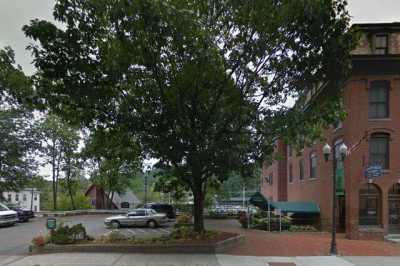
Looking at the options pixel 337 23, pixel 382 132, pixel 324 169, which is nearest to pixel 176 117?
pixel 337 23

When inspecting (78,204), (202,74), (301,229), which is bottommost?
(78,204)

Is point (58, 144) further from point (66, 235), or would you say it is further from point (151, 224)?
point (66, 235)

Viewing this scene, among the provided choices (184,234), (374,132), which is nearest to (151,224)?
(184,234)

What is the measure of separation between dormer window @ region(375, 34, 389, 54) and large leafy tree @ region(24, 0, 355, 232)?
10.4 metres

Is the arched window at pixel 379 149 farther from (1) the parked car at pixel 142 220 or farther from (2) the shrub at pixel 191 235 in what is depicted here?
(1) the parked car at pixel 142 220

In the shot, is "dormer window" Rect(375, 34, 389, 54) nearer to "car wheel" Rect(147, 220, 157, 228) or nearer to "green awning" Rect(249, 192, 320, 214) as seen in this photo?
"green awning" Rect(249, 192, 320, 214)

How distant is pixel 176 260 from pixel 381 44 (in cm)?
1869

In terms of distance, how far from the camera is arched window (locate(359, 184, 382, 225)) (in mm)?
28672

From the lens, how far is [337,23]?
1773cm

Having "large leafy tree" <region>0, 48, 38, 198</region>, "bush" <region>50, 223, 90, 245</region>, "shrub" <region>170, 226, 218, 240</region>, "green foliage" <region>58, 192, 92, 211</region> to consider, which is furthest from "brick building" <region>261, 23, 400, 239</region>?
"green foliage" <region>58, 192, 92, 211</region>

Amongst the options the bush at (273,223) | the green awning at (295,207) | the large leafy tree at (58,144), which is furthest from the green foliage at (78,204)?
the bush at (273,223)

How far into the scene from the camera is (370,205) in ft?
94.7

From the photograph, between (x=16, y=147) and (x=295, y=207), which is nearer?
(x=295, y=207)

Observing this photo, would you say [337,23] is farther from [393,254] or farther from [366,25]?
[366,25]
